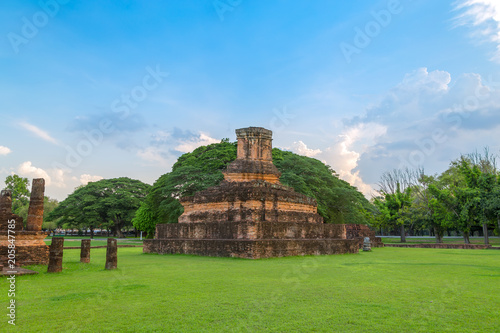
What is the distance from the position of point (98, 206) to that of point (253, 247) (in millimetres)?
42547

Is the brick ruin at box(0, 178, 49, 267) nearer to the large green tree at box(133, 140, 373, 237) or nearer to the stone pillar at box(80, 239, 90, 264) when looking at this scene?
the stone pillar at box(80, 239, 90, 264)

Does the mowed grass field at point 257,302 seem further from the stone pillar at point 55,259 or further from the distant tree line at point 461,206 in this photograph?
the distant tree line at point 461,206

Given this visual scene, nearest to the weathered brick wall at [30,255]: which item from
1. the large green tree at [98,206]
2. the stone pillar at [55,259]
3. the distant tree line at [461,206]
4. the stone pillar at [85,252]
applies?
the stone pillar at [85,252]

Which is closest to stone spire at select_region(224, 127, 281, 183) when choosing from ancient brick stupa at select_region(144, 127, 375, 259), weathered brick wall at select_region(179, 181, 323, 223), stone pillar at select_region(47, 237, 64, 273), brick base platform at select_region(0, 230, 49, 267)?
ancient brick stupa at select_region(144, 127, 375, 259)

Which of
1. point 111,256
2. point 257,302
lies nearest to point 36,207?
point 111,256

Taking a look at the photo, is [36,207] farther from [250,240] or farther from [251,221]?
[251,221]

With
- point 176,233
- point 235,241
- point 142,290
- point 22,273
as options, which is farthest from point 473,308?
point 176,233

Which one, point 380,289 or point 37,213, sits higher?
point 37,213

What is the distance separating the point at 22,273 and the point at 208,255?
639 centimetres

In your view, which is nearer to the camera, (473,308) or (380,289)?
(473,308)

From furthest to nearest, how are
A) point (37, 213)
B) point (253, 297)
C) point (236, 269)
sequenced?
point (37, 213) → point (236, 269) → point (253, 297)

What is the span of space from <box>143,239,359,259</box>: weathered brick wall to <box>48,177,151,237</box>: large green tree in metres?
36.6

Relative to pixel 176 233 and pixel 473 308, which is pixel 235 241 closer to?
pixel 176 233

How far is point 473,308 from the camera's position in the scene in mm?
5242
